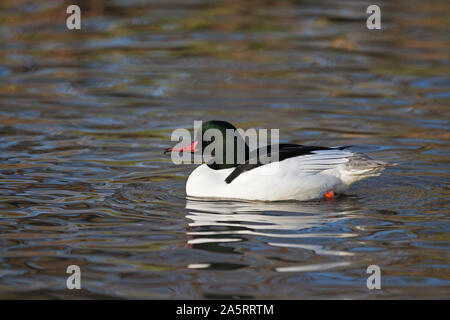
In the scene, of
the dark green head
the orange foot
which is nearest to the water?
the orange foot

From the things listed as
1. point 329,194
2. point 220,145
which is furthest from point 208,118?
point 329,194

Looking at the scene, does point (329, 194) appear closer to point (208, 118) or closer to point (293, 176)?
point (293, 176)

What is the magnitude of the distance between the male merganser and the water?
183 mm

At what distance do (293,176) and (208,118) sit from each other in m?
4.27

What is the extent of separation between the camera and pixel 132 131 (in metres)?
12.6

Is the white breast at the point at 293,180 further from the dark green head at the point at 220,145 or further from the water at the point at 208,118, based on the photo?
the dark green head at the point at 220,145

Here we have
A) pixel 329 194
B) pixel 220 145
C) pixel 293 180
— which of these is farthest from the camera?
pixel 220 145

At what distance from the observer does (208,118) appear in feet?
43.5

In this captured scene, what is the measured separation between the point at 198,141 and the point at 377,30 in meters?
10.5

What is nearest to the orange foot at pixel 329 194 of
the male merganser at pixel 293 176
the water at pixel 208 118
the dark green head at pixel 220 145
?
the male merganser at pixel 293 176

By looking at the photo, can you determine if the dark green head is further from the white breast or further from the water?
the water

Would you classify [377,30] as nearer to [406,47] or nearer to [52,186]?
[406,47]

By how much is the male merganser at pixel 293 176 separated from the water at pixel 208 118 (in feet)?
0.60

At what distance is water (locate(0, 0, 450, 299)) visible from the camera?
23.6 ft
